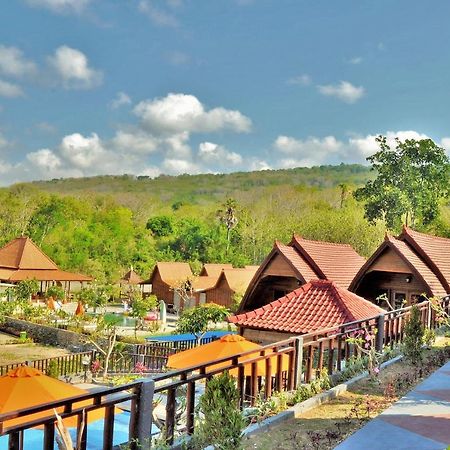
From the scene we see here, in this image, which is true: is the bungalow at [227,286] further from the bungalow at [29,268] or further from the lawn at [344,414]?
the lawn at [344,414]

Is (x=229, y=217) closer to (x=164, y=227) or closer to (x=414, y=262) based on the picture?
(x=164, y=227)

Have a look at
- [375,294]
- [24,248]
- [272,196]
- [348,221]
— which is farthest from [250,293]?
[272,196]

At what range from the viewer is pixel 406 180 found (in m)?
39.4

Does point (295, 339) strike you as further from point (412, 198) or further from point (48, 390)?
point (412, 198)

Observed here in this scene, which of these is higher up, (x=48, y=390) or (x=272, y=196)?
(x=272, y=196)

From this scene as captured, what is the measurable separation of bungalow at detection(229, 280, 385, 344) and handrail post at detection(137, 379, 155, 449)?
305 inches

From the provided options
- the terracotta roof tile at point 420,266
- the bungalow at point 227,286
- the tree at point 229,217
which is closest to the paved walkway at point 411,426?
the terracotta roof tile at point 420,266

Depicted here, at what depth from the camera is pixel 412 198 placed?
39.7m

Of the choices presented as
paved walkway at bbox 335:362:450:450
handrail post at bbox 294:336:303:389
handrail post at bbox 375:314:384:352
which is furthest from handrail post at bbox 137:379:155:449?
handrail post at bbox 375:314:384:352

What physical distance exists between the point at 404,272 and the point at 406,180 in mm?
23509

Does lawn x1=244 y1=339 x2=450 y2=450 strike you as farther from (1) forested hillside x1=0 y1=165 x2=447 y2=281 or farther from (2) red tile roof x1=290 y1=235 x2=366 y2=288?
(1) forested hillside x1=0 y1=165 x2=447 y2=281

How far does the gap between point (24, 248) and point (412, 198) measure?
3004 centimetres

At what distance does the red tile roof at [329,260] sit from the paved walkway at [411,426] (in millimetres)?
11504

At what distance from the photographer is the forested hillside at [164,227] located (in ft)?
170
